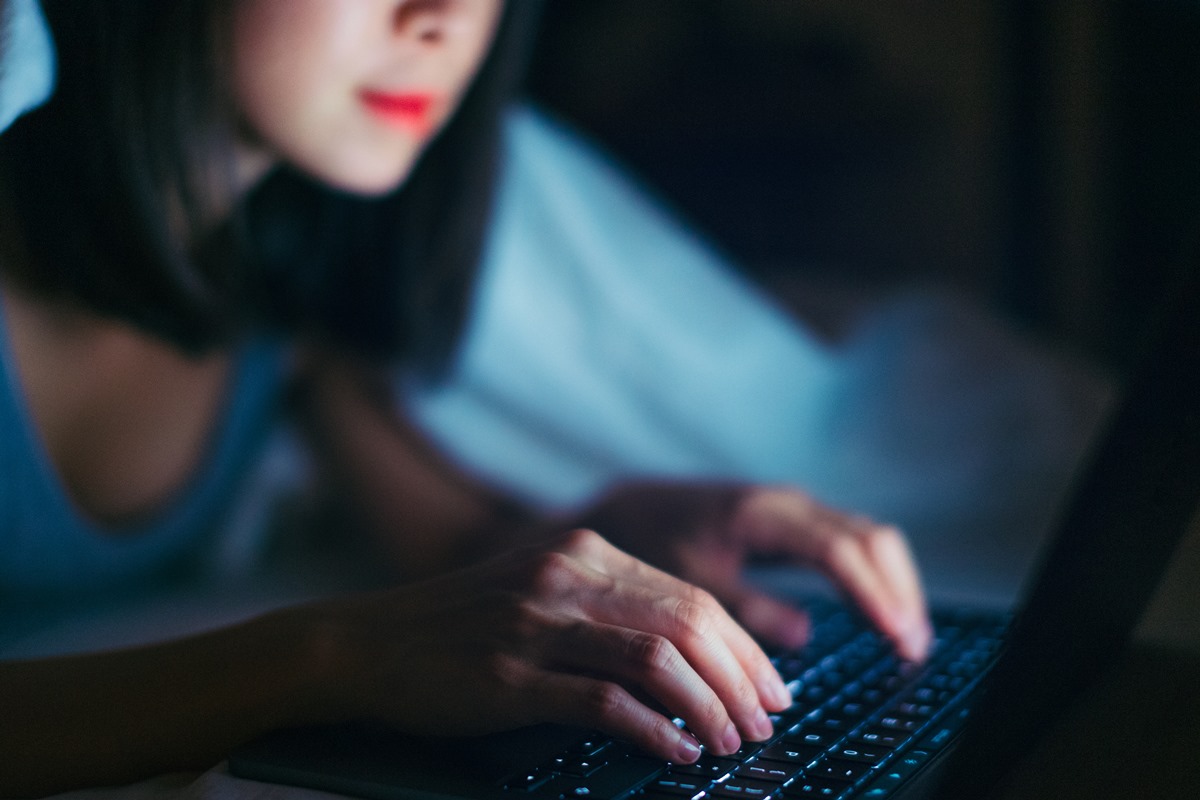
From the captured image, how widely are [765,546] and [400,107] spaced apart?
0.32 metres

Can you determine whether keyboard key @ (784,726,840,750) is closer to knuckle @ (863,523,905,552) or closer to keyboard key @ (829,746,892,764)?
keyboard key @ (829,746,892,764)

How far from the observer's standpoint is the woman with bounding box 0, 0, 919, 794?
359mm

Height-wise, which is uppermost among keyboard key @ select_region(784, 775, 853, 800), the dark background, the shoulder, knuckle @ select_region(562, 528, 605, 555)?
the dark background

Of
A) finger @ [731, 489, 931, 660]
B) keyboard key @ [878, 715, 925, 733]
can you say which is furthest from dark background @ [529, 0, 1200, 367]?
keyboard key @ [878, 715, 925, 733]

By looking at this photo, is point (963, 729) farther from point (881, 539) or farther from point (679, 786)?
point (881, 539)

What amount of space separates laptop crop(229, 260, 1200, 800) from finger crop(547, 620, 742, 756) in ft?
0.05

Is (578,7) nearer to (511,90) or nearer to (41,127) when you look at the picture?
(511,90)

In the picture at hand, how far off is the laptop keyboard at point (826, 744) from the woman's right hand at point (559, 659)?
0.03 ft

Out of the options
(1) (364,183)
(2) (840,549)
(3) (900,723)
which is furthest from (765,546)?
(1) (364,183)

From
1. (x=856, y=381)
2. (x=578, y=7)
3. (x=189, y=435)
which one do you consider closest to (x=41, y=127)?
(x=189, y=435)

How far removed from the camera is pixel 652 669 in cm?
34

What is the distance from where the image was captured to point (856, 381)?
0.92m

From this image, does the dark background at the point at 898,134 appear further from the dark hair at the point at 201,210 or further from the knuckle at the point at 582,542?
the knuckle at the point at 582,542

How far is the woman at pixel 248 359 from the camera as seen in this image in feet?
1.18
